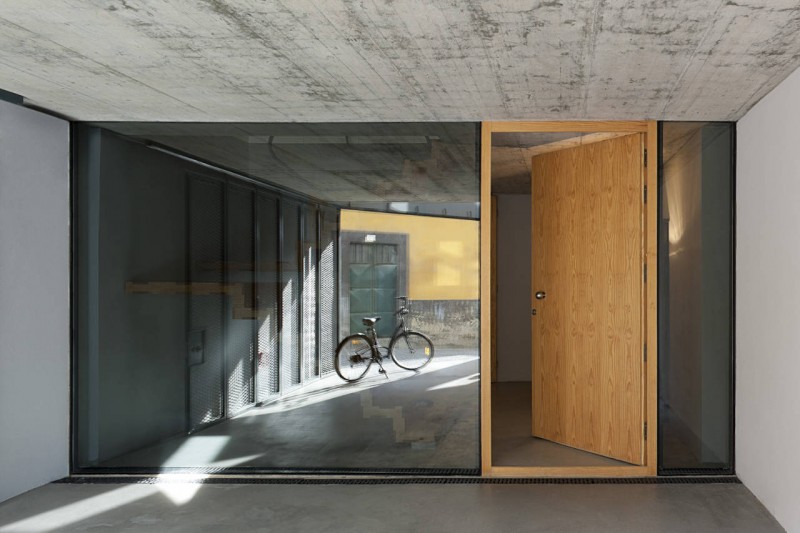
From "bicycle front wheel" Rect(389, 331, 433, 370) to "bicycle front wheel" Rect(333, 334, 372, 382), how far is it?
0.16 meters

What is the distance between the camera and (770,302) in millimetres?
3297

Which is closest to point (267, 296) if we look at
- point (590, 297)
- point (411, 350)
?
point (411, 350)

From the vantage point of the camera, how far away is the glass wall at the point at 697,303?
3.88 metres

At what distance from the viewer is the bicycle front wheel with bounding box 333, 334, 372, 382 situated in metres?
3.95

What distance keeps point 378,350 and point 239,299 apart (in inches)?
36.4

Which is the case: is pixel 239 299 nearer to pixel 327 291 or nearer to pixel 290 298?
pixel 290 298

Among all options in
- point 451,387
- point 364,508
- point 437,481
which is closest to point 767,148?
point 451,387


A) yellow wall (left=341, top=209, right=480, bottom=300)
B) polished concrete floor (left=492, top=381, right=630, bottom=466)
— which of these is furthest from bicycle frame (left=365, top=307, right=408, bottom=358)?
polished concrete floor (left=492, top=381, right=630, bottom=466)

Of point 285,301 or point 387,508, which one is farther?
point 285,301

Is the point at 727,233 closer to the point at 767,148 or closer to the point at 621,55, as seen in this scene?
the point at 767,148

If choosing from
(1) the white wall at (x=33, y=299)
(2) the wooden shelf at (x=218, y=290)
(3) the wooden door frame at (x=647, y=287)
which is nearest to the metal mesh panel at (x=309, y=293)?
(2) the wooden shelf at (x=218, y=290)

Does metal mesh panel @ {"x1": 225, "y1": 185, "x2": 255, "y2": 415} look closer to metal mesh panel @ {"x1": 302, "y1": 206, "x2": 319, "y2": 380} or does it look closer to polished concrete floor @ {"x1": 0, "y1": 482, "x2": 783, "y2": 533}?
metal mesh panel @ {"x1": 302, "y1": 206, "x2": 319, "y2": 380}

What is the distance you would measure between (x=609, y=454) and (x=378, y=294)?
1.85 meters

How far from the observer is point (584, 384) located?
14.3 ft
